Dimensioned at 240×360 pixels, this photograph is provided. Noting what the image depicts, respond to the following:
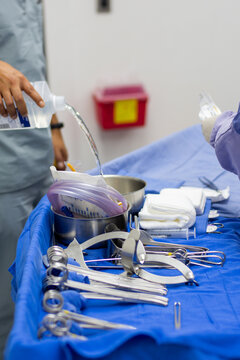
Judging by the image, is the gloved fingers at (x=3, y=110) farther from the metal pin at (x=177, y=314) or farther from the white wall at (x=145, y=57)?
the white wall at (x=145, y=57)

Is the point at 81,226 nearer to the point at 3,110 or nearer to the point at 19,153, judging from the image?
the point at 3,110

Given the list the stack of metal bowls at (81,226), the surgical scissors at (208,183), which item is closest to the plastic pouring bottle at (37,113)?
the stack of metal bowls at (81,226)

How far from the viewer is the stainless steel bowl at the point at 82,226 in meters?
1.00

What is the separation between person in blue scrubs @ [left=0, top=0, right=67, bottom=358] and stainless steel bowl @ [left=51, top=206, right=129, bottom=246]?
50 centimetres

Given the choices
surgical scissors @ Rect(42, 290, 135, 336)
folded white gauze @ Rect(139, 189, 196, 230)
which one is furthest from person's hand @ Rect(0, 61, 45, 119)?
surgical scissors @ Rect(42, 290, 135, 336)

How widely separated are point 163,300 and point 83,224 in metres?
0.30

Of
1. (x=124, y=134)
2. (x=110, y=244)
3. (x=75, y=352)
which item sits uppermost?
(x=75, y=352)

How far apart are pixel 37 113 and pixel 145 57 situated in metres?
1.73

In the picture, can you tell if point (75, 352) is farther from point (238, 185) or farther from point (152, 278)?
point (238, 185)

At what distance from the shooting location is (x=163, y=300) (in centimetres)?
79

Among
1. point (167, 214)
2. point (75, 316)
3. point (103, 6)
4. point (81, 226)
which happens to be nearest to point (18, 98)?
point (81, 226)

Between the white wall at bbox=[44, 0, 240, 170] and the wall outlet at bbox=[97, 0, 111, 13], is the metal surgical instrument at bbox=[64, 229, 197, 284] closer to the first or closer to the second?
the white wall at bbox=[44, 0, 240, 170]

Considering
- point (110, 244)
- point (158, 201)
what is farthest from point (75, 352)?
point (158, 201)

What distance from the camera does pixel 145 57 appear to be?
274cm
